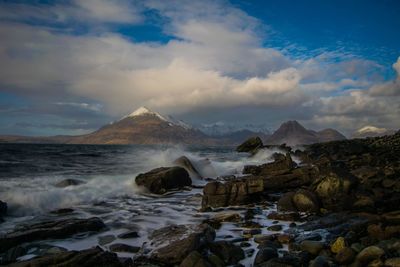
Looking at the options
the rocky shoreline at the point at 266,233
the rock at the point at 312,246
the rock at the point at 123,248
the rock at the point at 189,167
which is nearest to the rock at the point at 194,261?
the rocky shoreline at the point at 266,233

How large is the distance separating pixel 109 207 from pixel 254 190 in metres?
6.25

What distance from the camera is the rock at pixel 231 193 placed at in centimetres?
1391

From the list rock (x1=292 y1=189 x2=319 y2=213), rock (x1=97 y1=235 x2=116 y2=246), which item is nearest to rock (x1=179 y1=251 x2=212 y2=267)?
rock (x1=97 y1=235 x2=116 y2=246)

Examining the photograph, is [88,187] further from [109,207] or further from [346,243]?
[346,243]

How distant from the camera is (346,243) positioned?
7391 millimetres

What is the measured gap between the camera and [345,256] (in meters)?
6.64

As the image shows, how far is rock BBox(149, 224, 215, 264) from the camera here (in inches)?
284

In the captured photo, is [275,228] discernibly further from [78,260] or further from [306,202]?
[78,260]

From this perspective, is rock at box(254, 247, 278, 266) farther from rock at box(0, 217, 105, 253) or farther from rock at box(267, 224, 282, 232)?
rock at box(0, 217, 105, 253)

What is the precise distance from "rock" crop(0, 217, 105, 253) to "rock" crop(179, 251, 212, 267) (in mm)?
4292

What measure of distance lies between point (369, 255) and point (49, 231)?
26.1 feet

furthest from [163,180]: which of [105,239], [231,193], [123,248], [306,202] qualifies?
[123,248]

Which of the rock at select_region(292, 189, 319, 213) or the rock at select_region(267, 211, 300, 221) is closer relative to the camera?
the rock at select_region(267, 211, 300, 221)

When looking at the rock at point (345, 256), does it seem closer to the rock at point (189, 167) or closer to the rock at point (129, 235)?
the rock at point (129, 235)
